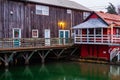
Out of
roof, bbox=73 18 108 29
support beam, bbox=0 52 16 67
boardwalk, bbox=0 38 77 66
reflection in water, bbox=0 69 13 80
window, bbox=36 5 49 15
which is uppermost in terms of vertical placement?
window, bbox=36 5 49 15

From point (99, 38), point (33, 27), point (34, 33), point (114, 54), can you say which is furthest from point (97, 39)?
point (33, 27)

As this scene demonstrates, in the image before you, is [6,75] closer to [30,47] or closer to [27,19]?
[30,47]

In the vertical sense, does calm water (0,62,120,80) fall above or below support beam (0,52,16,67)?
below

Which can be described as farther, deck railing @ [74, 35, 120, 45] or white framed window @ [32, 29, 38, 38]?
white framed window @ [32, 29, 38, 38]

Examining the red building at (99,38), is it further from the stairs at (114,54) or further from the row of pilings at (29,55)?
the row of pilings at (29,55)

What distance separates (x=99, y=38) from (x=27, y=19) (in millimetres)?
7546

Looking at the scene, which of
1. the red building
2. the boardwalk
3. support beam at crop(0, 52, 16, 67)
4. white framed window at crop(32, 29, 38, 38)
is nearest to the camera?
support beam at crop(0, 52, 16, 67)

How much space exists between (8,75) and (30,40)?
575cm

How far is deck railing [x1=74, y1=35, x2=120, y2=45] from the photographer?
25.8 m

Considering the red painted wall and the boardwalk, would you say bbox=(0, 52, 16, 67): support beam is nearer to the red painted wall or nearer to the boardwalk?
the boardwalk

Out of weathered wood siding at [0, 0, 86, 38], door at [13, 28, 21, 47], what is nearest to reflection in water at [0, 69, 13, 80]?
door at [13, 28, 21, 47]

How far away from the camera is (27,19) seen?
27.3 meters

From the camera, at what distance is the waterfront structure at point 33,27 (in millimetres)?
24266

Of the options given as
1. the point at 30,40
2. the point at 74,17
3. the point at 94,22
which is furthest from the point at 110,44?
the point at 74,17
